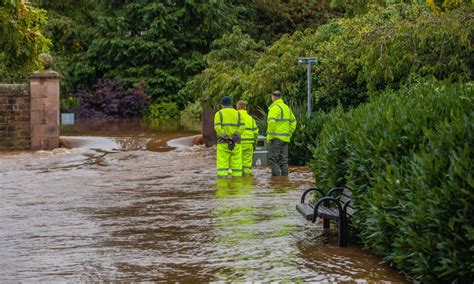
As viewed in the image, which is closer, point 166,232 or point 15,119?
point 166,232

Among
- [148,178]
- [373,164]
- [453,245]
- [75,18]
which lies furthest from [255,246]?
[75,18]

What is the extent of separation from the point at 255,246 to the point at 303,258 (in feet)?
2.83

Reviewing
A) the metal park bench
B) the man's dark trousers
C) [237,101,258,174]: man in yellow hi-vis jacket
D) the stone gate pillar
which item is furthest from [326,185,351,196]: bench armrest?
the stone gate pillar

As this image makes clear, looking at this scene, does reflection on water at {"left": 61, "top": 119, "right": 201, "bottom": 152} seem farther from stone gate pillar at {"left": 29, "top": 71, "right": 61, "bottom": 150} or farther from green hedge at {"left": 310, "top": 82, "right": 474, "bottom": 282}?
green hedge at {"left": 310, "top": 82, "right": 474, "bottom": 282}

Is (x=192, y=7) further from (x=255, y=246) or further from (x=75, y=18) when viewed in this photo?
(x=255, y=246)

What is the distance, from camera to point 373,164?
29.2 ft

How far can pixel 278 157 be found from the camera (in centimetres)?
1800

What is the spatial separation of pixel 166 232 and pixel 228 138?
674 cm

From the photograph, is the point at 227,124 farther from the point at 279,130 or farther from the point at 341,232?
the point at 341,232

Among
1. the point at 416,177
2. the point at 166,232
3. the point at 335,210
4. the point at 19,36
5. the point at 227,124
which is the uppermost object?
the point at 19,36

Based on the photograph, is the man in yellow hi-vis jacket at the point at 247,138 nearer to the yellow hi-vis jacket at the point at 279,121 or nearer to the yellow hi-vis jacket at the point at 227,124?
the yellow hi-vis jacket at the point at 227,124

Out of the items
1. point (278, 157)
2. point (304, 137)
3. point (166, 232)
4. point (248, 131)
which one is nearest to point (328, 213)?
point (166, 232)

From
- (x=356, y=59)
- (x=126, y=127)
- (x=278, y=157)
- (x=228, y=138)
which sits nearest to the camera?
(x=228, y=138)

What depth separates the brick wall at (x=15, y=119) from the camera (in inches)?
1061
